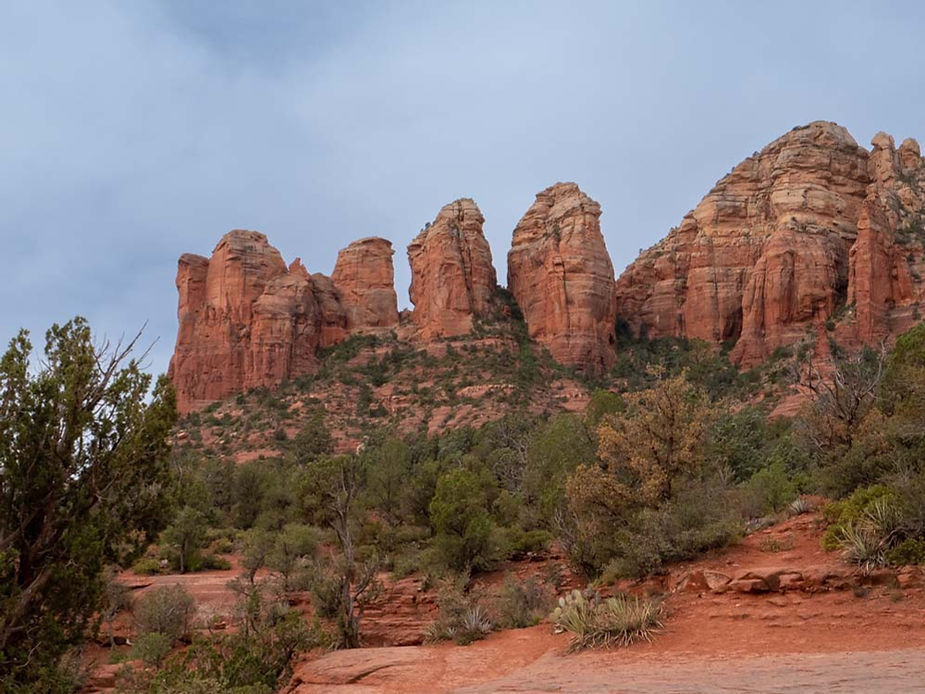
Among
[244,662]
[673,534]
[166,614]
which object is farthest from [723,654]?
[166,614]

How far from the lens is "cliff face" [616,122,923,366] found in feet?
188

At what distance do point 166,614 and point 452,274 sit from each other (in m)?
52.3

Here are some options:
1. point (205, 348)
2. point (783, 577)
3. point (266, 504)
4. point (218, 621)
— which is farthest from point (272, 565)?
point (205, 348)

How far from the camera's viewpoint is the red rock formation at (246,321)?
68.2m

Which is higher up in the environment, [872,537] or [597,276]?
[597,276]

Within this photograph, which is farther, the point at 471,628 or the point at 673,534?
the point at 471,628

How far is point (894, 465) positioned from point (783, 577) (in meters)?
4.68

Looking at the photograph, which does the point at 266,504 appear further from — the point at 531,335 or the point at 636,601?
the point at 531,335

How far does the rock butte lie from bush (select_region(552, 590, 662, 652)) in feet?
170

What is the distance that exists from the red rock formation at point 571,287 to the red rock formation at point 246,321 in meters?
19.2

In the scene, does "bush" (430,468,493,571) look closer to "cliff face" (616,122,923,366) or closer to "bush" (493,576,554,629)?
"bush" (493,576,554,629)

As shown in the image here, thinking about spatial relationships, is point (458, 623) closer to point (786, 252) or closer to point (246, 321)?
point (786, 252)

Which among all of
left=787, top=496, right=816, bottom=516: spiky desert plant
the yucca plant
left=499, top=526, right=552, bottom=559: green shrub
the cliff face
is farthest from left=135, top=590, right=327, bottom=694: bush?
the cliff face

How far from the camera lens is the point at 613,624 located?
11.1 m
